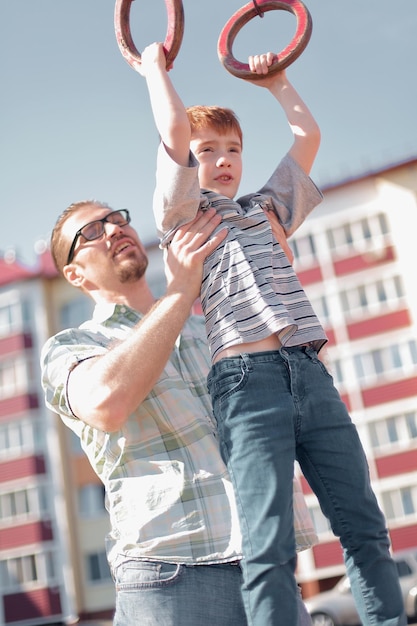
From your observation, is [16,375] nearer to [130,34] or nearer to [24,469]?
[24,469]

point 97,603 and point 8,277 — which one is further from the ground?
point 8,277

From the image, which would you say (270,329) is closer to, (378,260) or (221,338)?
(221,338)

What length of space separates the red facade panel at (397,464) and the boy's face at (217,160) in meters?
28.2

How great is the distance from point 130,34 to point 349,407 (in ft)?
95.4

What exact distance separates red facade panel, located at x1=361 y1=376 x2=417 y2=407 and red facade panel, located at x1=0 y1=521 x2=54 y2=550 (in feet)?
42.9

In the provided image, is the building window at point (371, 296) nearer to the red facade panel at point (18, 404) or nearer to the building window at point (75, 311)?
the building window at point (75, 311)

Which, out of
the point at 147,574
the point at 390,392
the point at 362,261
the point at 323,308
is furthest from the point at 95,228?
the point at 362,261

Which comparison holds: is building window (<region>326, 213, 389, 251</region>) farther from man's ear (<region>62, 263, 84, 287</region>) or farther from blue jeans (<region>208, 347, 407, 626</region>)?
blue jeans (<region>208, 347, 407, 626</region>)

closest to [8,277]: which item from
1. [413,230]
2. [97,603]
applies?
[97,603]

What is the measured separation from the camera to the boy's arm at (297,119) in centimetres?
304

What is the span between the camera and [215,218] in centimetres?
277

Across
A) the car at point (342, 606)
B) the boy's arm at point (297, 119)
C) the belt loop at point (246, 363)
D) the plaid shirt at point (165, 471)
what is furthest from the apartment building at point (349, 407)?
the belt loop at point (246, 363)

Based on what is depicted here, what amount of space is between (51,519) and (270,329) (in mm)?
32194

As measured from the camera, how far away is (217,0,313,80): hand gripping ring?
2.93m
